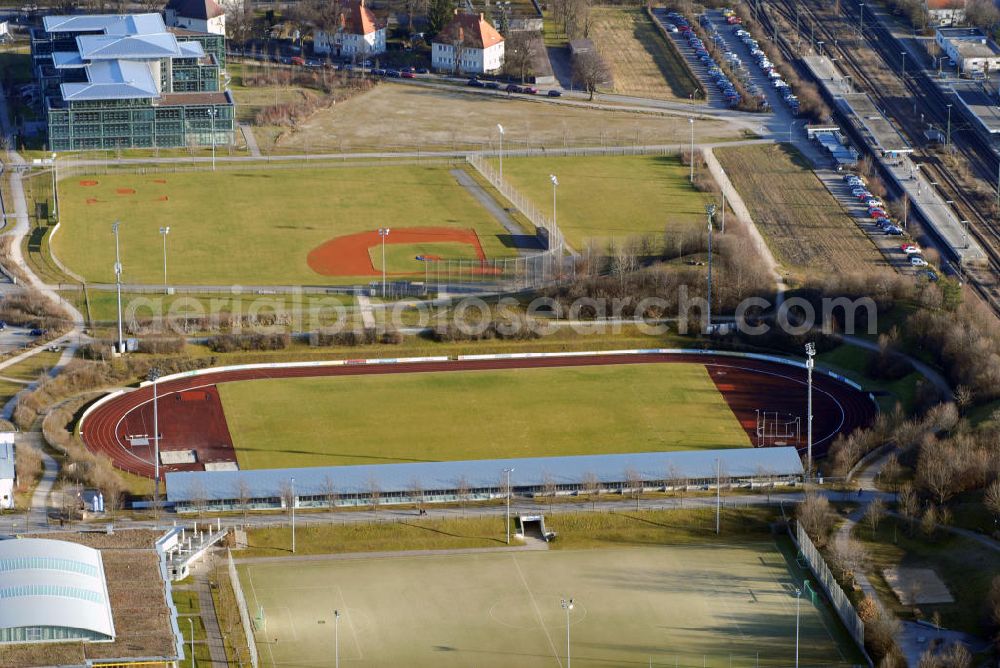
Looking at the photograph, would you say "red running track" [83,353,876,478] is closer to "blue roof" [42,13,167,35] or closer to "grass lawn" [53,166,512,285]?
"grass lawn" [53,166,512,285]

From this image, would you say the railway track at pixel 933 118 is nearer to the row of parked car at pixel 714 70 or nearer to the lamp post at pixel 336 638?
the row of parked car at pixel 714 70

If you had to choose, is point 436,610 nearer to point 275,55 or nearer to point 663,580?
point 663,580

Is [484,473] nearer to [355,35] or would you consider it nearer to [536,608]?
[536,608]

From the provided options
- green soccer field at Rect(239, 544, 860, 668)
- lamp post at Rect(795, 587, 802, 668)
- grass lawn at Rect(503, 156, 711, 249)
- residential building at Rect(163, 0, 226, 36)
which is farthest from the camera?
residential building at Rect(163, 0, 226, 36)

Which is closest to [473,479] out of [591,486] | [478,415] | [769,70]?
[591,486]

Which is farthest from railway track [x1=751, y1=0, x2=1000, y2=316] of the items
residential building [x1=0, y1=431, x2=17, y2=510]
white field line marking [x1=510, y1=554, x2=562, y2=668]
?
residential building [x1=0, y1=431, x2=17, y2=510]

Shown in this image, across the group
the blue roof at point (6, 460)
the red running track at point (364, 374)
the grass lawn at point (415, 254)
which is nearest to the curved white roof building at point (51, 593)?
the blue roof at point (6, 460)

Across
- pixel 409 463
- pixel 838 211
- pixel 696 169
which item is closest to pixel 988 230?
pixel 838 211
